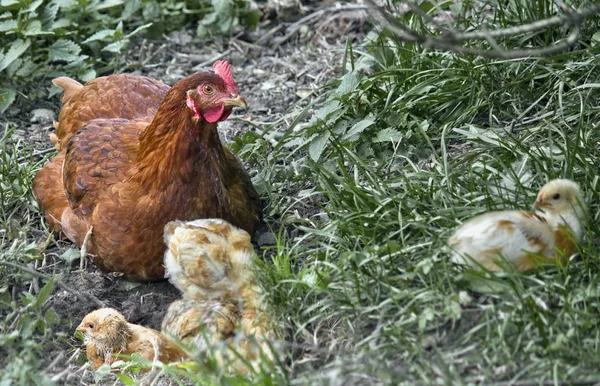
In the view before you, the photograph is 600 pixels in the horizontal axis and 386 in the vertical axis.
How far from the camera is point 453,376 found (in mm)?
3143

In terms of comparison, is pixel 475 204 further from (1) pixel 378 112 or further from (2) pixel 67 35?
(2) pixel 67 35

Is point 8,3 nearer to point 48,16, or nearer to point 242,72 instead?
point 48,16

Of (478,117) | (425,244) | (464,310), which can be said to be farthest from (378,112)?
(464,310)

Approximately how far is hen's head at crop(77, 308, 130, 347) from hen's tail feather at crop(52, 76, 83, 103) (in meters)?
1.99

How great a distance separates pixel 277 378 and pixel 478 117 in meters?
2.37

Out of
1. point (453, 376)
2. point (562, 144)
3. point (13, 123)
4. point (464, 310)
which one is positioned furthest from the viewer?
point (13, 123)

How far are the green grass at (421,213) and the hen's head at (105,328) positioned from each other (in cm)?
28

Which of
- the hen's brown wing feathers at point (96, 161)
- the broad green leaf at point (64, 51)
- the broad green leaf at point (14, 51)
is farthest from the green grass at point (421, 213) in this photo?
the broad green leaf at point (64, 51)

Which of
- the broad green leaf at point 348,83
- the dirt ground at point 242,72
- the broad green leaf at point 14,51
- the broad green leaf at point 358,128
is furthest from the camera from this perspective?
the broad green leaf at point 14,51

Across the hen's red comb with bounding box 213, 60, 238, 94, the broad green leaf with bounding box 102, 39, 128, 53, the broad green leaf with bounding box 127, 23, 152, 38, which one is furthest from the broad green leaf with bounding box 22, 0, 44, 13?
the hen's red comb with bounding box 213, 60, 238, 94

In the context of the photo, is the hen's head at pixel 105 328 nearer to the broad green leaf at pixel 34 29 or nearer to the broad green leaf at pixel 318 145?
the broad green leaf at pixel 318 145

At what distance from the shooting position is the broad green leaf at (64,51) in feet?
20.4

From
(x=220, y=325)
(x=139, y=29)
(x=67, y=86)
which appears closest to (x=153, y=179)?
(x=220, y=325)

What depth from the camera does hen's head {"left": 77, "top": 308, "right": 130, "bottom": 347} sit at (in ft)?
13.3
